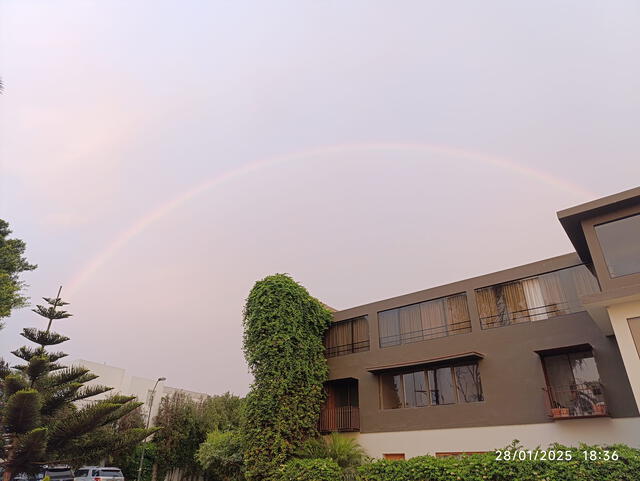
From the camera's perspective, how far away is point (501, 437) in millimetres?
12266

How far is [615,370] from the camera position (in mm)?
11078

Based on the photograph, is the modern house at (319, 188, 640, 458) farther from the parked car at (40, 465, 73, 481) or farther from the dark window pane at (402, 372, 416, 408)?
the parked car at (40, 465, 73, 481)

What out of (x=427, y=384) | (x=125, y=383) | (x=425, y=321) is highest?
(x=425, y=321)

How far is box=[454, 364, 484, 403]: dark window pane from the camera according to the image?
13531 millimetres

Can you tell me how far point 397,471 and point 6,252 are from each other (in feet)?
53.1

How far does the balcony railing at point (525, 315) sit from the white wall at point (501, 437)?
3.03 m

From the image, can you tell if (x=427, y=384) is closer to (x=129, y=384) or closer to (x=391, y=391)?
(x=391, y=391)

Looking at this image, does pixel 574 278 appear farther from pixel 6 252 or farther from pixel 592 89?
pixel 6 252

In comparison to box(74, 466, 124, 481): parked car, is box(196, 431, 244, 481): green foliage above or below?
above

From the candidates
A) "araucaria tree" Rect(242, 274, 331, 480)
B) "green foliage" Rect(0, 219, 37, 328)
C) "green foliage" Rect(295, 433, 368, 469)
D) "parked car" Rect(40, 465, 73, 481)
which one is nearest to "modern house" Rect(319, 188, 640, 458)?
"green foliage" Rect(295, 433, 368, 469)

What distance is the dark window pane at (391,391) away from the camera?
50.5 feet

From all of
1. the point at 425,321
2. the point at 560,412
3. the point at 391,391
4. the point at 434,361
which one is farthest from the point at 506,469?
the point at 425,321

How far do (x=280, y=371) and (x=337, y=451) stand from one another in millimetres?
3242
